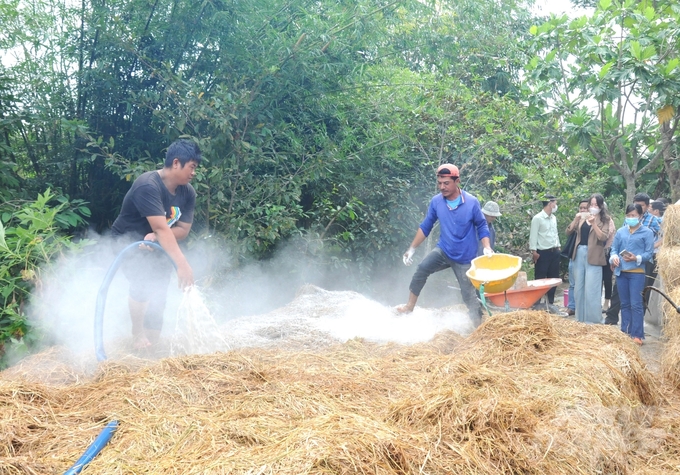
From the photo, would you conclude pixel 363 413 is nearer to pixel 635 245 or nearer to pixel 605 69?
pixel 635 245

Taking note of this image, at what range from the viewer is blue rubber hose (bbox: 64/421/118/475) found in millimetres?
2607

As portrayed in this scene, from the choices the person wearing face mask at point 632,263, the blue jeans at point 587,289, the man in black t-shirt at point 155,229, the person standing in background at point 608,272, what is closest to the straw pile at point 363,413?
the man in black t-shirt at point 155,229

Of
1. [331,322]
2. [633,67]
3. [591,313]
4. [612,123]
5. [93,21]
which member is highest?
[93,21]

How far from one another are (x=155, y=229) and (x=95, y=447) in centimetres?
230

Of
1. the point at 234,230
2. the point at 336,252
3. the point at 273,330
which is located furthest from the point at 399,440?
the point at 336,252

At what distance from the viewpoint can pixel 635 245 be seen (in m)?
7.13

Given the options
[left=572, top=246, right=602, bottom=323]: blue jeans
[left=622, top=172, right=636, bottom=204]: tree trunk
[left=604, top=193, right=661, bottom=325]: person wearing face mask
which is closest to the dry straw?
[left=604, top=193, right=661, bottom=325]: person wearing face mask

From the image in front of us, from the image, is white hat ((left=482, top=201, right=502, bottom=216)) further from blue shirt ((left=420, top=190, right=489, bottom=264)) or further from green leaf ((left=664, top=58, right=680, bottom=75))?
green leaf ((left=664, top=58, right=680, bottom=75))

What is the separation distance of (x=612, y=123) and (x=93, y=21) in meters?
7.69

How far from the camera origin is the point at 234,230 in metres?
7.33

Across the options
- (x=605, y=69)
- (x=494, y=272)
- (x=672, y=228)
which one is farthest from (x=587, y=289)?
(x=605, y=69)

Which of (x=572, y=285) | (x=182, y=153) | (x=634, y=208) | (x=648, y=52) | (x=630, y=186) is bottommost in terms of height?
(x=572, y=285)

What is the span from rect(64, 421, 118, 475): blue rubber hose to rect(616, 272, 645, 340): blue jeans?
6.05 metres

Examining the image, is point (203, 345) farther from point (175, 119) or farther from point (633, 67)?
point (633, 67)
